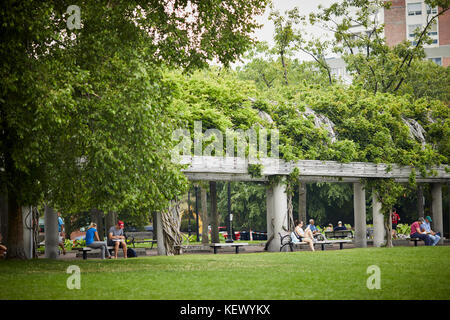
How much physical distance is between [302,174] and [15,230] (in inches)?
496

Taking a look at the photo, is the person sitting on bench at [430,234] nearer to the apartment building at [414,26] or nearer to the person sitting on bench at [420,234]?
the person sitting on bench at [420,234]

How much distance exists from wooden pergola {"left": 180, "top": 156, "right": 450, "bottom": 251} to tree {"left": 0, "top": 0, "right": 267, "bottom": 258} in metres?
6.09

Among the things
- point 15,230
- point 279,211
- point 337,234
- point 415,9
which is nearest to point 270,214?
point 279,211

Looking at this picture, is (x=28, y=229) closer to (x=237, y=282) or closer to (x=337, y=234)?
(x=237, y=282)

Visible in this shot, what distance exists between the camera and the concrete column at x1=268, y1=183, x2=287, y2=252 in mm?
24062

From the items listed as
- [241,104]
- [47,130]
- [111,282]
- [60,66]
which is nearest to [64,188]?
[47,130]

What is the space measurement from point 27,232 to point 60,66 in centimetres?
839

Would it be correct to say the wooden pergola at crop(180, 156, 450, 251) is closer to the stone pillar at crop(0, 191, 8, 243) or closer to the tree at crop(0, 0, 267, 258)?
the tree at crop(0, 0, 267, 258)

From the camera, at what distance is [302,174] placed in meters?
24.8

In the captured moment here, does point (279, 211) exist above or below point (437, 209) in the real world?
above

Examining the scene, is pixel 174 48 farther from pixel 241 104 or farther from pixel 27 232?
pixel 241 104

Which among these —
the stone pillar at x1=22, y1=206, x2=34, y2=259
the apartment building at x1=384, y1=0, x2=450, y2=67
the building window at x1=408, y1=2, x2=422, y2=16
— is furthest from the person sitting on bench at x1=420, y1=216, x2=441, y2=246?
the building window at x1=408, y1=2, x2=422, y2=16

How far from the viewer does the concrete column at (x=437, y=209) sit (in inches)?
1177

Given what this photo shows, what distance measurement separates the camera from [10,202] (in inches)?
611
